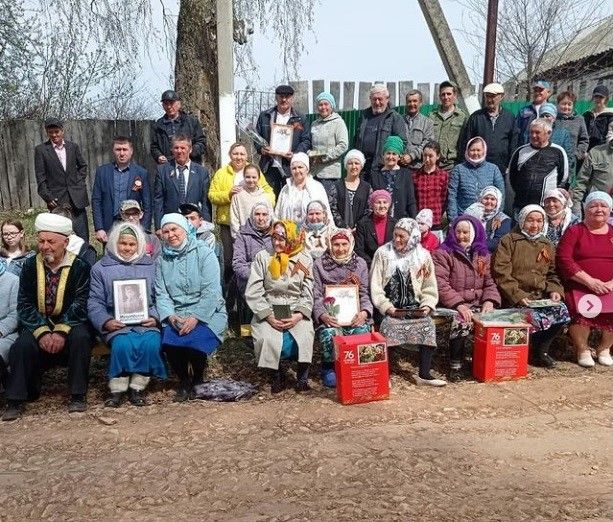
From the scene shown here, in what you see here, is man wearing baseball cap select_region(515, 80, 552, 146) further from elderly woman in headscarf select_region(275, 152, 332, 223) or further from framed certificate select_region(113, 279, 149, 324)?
framed certificate select_region(113, 279, 149, 324)

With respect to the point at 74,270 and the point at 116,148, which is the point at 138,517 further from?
the point at 116,148

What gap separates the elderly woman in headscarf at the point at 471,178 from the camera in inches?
262

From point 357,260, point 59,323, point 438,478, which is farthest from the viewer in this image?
point 357,260

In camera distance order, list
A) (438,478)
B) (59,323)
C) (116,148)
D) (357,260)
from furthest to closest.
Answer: (116,148), (357,260), (59,323), (438,478)

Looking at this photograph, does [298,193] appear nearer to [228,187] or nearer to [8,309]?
[228,187]

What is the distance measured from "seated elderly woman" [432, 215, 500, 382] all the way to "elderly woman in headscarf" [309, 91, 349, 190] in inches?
70.6

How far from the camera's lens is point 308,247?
5918mm

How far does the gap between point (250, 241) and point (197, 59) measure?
401 cm

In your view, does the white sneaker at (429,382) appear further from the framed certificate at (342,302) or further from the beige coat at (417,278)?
the framed certificate at (342,302)

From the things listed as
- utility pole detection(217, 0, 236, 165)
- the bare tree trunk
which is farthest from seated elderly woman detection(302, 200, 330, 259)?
the bare tree trunk

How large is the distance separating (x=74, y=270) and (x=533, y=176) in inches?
187

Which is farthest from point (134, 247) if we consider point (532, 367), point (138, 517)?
point (532, 367)

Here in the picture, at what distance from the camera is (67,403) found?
Answer: 17.0 ft

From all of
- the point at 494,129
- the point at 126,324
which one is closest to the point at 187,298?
the point at 126,324
